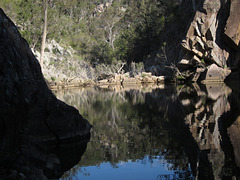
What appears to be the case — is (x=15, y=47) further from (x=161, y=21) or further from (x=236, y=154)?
(x=161, y=21)

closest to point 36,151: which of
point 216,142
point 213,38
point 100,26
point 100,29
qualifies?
point 216,142

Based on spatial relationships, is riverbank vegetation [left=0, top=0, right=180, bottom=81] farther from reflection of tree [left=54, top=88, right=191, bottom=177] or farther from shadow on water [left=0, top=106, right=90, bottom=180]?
shadow on water [left=0, top=106, right=90, bottom=180]

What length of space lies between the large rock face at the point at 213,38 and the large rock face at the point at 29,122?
74.0 feet

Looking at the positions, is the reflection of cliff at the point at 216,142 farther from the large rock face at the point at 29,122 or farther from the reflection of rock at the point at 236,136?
the large rock face at the point at 29,122

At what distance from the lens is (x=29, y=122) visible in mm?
5547

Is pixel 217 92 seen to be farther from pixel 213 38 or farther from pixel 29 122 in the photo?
pixel 213 38

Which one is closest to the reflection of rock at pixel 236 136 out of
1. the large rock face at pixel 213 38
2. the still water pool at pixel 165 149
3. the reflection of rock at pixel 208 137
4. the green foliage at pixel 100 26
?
the still water pool at pixel 165 149

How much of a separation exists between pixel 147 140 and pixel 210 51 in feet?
78.3

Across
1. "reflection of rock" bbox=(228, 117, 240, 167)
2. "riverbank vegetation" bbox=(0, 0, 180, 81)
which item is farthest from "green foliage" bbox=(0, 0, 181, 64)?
"reflection of rock" bbox=(228, 117, 240, 167)

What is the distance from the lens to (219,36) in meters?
27.7

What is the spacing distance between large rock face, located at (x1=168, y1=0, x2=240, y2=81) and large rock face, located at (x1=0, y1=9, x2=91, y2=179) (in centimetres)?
2255

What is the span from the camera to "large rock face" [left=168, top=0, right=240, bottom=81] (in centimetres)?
2539

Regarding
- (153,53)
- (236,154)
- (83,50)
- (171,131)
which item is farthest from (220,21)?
(83,50)

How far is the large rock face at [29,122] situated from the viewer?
13.5 feet
